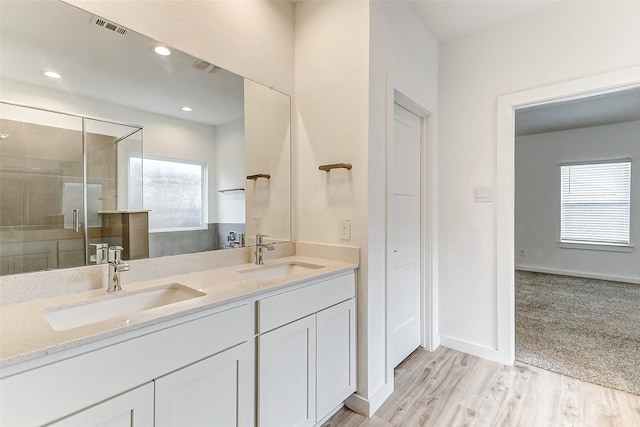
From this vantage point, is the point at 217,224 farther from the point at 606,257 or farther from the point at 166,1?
the point at 606,257

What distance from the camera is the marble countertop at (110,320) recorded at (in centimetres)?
78

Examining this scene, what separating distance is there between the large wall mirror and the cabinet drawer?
0.62 meters

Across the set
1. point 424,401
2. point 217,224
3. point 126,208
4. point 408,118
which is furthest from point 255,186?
point 424,401

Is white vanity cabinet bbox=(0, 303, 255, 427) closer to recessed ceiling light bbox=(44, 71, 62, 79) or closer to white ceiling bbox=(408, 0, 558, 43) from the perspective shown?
recessed ceiling light bbox=(44, 71, 62, 79)

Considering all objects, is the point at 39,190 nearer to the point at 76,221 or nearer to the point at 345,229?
the point at 76,221

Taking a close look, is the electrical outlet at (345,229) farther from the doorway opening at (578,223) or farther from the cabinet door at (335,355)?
the doorway opening at (578,223)

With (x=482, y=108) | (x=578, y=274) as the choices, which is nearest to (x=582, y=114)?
(x=578, y=274)

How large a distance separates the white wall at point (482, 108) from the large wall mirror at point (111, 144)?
1738 mm

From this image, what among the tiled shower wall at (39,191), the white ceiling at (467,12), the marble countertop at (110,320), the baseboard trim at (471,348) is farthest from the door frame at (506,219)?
the tiled shower wall at (39,191)

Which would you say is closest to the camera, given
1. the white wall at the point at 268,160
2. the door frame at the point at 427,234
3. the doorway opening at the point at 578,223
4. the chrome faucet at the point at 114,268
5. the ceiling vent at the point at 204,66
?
the chrome faucet at the point at 114,268

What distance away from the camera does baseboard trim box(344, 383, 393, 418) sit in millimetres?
1802

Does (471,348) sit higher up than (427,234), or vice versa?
(427,234)

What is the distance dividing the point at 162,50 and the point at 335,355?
1.87 m

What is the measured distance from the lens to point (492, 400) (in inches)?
76.6
